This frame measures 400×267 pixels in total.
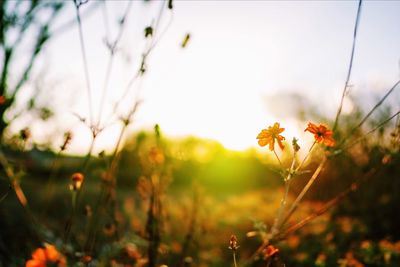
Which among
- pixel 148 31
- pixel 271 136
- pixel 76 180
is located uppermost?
pixel 148 31

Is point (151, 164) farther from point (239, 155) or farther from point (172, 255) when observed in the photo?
point (239, 155)

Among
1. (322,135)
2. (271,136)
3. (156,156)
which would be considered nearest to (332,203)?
(322,135)

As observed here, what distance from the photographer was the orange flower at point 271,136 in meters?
2.25

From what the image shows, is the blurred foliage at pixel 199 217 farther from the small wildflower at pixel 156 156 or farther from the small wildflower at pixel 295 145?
the small wildflower at pixel 295 145

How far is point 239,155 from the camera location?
1086 inches

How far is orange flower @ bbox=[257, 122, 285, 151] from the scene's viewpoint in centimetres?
225

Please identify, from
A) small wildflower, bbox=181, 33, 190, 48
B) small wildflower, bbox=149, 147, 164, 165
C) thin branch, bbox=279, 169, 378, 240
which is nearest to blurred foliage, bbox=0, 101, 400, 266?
small wildflower, bbox=149, 147, 164, 165

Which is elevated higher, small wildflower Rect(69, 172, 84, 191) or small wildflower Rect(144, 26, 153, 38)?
small wildflower Rect(144, 26, 153, 38)

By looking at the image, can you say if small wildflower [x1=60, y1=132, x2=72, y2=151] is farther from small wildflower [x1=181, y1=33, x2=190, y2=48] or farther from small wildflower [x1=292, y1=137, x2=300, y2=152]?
small wildflower [x1=292, y1=137, x2=300, y2=152]

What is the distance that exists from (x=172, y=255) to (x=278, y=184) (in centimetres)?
1051

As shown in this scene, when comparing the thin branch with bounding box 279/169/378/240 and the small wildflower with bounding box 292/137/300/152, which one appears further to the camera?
the small wildflower with bounding box 292/137/300/152

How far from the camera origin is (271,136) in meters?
2.27

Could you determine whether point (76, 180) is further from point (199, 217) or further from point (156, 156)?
point (199, 217)

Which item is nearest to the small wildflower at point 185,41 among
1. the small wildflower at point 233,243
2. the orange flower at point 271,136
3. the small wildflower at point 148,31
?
the small wildflower at point 148,31
